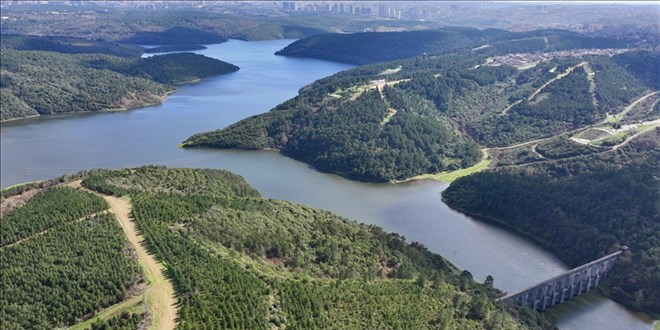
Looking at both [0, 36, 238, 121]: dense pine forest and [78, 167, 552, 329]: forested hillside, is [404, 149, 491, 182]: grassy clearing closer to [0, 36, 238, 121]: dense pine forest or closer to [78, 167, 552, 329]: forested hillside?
[78, 167, 552, 329]: forested hillside

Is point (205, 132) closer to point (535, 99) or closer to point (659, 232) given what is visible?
point (535, 99)

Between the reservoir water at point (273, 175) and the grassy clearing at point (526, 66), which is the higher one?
the grassy clearing at point (526, 66)

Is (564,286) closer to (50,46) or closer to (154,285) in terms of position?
(154,285)

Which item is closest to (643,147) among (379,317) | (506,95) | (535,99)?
(535,99)

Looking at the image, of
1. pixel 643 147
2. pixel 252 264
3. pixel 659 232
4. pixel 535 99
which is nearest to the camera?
pixel 252 264

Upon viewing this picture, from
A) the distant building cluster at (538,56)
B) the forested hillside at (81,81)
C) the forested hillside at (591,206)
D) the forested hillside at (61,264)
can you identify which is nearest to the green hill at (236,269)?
the forested hillside at (61,264)

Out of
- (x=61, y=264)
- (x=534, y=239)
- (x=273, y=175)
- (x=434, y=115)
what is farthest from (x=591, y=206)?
(x=61, y=264)

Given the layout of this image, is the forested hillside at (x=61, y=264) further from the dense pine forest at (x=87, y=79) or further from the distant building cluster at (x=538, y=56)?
the distant building cluster at (x=538, y=56)

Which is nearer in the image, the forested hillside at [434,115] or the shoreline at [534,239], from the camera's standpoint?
the shoreline at [534,239]
